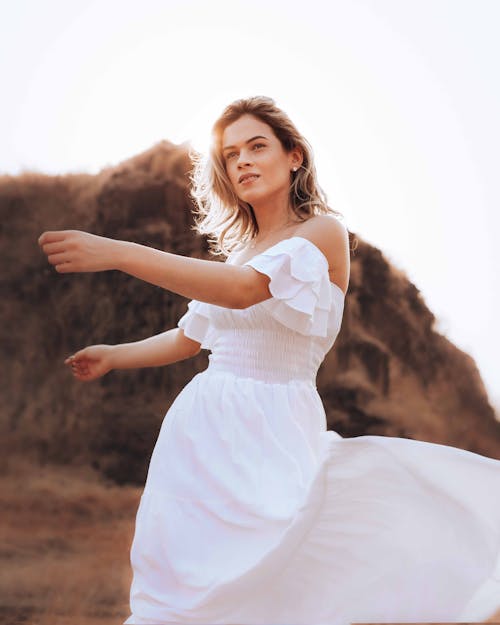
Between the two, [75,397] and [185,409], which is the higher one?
[185,409]

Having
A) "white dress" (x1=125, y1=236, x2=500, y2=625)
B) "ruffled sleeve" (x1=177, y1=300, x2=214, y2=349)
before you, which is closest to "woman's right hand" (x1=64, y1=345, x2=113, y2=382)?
"ruffled sleeve" (x1=177, y1=300, x2=214, y2=349)

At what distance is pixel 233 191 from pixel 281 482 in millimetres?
700

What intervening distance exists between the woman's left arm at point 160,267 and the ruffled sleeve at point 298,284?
28mm

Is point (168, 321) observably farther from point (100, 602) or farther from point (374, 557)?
point (374, 557)

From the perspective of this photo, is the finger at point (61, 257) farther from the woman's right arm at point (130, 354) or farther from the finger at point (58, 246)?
the woman's right arm at point (130, 354)

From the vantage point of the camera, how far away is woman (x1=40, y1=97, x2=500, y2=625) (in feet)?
4.74

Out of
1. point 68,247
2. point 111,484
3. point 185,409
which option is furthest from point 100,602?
point 68,247

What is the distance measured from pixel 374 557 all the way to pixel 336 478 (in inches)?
5.9

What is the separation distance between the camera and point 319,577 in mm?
1481

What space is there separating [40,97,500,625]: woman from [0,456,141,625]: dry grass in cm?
354

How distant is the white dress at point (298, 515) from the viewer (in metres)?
1.44

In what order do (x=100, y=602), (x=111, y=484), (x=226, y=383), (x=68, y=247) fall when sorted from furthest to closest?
1. (x=111, y=484)
2. (x=100, y=602)
3. (x=226, y=383)
4. (x=68, y=247)

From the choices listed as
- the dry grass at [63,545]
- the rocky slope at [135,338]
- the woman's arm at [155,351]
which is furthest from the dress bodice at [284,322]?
the rocky slope at [135,338]

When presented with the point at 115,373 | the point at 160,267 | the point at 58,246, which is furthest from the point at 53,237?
the point at 115,373
